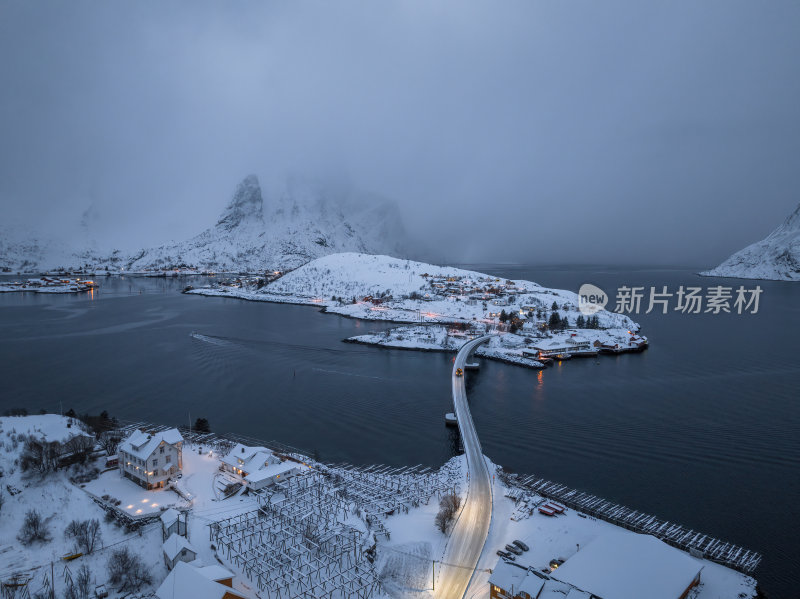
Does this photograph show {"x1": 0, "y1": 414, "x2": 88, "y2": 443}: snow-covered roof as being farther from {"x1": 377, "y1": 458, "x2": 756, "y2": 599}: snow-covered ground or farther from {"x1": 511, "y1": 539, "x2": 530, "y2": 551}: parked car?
{"x1": 511, "y1": 539, "x2": 530, "y2": 551}: parked car

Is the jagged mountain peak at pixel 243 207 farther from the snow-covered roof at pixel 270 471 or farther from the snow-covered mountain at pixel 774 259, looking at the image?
the snow-covered mountain at pixel 774 259

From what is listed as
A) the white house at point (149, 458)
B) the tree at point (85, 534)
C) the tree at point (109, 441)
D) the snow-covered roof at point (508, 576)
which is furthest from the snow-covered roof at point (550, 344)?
the tree at point (85, 534)

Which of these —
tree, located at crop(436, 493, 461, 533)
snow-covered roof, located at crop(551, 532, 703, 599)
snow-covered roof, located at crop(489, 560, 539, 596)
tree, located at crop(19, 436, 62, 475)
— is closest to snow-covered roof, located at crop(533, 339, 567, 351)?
tree, located at crop(436, 493, 461, 533)

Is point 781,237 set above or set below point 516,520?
above

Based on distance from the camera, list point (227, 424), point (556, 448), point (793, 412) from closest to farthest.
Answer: point (556, 448)
point (227, 424)
point (793, 412)

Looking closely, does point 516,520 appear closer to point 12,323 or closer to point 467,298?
point 467,298

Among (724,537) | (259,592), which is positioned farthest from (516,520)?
(259,592)
